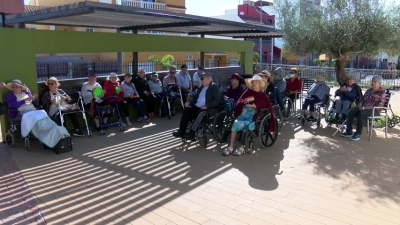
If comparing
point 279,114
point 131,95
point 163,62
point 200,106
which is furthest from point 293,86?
point 163,62

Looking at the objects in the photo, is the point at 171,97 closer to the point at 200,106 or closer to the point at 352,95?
the point at 200,106

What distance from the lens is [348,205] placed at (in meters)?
4.11

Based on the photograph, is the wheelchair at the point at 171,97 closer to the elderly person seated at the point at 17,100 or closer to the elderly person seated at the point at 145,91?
the elderly person seated at the point at 145,91

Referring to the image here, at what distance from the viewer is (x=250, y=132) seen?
6.07m

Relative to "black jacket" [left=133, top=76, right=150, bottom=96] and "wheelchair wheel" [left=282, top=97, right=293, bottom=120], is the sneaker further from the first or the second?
"black jacket" [left=133, top=76, right=150, bottom=96]

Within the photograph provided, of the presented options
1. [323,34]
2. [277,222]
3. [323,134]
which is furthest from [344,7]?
[277,222]

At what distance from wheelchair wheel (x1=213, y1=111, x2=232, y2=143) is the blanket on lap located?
2.59 meters

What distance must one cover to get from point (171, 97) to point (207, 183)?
15.7 ft

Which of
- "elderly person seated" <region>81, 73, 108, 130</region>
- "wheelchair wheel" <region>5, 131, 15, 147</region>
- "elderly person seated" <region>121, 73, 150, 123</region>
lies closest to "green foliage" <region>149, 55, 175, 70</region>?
"elderly person seated" <region>121, 73, 150, 123</region>

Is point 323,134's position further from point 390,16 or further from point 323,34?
point 390,16

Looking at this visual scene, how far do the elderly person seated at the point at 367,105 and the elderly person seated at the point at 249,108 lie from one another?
1.94 metres

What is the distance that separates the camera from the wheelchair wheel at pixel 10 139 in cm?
649

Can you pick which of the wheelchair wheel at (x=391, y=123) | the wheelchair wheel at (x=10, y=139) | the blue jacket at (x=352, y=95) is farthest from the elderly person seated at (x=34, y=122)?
the wheelchair wheel at (x=391, y=123)

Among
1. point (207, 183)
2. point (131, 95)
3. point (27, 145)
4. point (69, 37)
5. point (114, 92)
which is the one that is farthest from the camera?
point (131, 95)
